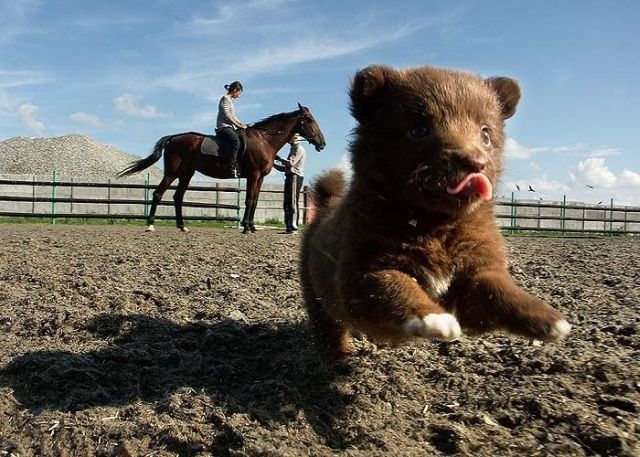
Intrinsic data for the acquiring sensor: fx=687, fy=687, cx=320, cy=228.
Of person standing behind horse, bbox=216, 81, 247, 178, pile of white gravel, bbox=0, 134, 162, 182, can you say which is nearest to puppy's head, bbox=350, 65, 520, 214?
person standing behind horse, bbox=216, 81, 247, 178

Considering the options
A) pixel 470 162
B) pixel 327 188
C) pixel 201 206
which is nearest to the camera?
pixel 470 162

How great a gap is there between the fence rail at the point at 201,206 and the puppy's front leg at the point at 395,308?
56.6 ft

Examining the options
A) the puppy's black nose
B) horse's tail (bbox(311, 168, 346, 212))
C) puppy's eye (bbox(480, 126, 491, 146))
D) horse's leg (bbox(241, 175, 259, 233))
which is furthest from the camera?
horse's leg (bbox(241, 175, 259, 233))

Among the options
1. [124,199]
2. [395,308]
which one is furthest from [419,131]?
[124,199]

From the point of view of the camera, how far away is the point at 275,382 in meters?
3.72

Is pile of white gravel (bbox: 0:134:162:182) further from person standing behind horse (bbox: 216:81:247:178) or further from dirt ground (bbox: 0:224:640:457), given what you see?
dirt ground (bbox: 0:224:640:457)

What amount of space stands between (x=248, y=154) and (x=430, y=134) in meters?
11.1

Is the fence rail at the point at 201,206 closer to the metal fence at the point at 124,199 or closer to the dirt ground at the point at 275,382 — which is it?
the metal fence at the point at 124,199

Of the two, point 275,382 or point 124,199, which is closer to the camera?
point 275,382

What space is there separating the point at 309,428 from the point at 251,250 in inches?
218

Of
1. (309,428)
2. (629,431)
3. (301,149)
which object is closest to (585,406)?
(629,431)

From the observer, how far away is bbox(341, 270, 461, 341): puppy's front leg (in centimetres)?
281

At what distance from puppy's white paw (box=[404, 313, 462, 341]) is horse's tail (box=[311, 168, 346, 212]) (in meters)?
2.12

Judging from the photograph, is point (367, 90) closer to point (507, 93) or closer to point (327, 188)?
point (507, 93)
